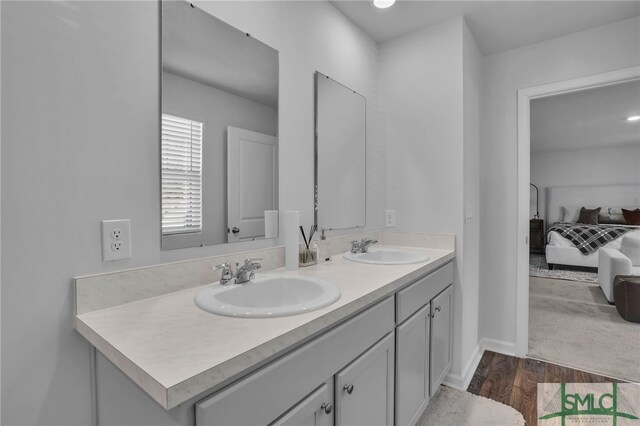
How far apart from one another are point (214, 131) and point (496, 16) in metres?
1.98

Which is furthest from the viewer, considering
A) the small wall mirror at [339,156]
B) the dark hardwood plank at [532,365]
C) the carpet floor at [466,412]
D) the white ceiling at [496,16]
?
the dark hardwood plank at [532,365]

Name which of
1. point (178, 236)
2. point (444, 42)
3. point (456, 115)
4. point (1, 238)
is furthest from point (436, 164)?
point (1, 238)

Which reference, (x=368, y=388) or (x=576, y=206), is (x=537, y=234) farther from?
(x=368, y=388)

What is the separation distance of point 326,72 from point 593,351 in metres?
2.85

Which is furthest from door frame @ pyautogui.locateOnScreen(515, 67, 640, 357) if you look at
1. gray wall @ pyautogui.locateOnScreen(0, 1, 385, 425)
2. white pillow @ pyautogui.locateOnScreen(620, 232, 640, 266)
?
white pillow @ pyautogui.locateOnScreen(620, 232, 640, 266)

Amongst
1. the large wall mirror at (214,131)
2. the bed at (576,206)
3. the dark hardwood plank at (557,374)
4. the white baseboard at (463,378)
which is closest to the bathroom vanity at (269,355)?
the large wall mirror at (214,131)

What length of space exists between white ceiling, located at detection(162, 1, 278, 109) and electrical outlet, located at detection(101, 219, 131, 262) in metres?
0.57

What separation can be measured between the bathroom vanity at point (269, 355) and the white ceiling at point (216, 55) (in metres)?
0.75

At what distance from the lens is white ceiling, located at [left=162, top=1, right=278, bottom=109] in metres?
1.15

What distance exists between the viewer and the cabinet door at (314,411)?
82 centimetres

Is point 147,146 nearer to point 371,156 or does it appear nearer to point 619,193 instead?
point 371,156

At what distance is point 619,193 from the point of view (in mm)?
6094

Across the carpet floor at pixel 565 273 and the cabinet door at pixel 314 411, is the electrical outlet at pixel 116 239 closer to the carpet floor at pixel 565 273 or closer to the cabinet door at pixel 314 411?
the cabinet door at pixel 314 411

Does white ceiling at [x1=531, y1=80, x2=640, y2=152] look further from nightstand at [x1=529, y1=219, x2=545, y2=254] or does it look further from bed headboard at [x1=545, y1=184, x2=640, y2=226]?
nightstand at [x1=529, y1=219, x2=545, y2=254]
